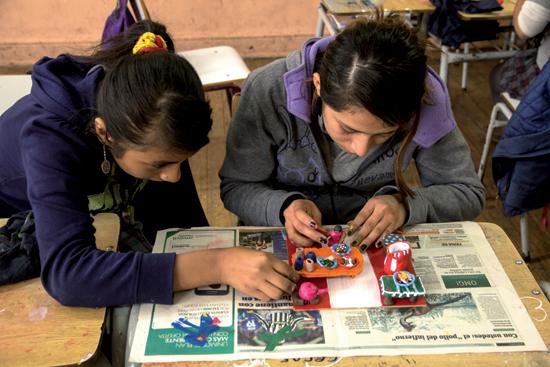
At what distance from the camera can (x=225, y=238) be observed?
0.95m

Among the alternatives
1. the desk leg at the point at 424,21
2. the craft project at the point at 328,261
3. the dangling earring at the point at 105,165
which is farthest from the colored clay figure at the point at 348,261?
the desk leg at the point at 424,21

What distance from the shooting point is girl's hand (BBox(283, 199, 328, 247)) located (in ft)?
3.06

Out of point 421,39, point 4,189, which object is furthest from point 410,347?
point 4,189

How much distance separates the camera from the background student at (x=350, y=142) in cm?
86

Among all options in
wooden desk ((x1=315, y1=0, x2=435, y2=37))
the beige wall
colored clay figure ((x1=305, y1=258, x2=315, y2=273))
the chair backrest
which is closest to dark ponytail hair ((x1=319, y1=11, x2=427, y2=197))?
colored clay figure ((x1=305, y1=258, x2=315, y2=273))

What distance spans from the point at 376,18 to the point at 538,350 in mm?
610

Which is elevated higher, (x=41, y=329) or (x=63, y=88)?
(x=63, y=88)

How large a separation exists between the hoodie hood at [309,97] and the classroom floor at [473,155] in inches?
42.1

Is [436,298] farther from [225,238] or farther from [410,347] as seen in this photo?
[225,238]

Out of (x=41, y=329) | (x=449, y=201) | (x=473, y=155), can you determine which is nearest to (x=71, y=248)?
(x=41, y=329)

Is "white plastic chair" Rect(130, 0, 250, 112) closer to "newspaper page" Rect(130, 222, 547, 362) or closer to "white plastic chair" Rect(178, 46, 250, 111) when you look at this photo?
"white plastic chair" Rect(178, 46, 250, 111)

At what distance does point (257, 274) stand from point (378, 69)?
39 centimetres

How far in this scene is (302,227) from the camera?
946 millimetres

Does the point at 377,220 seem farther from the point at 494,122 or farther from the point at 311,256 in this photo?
the point at 494,122
